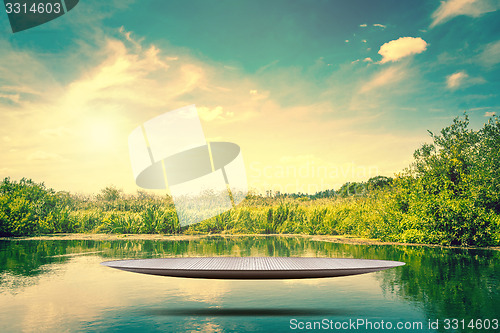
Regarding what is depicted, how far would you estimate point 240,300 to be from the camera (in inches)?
203

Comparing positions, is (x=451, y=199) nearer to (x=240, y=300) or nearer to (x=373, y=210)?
(x=373, y=210)

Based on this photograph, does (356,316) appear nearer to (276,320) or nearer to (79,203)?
(276,320)

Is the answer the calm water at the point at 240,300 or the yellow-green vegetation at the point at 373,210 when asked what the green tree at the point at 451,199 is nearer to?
the yellow-green vegetation at the point at 373,210

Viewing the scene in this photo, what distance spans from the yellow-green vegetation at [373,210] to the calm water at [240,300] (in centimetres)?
295

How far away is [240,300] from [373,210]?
8.24 metres

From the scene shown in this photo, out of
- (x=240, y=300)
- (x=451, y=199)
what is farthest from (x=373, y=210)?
(x=240, y=300)

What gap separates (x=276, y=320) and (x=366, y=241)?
26.3ft

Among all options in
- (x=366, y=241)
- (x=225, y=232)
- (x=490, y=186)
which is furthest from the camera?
(x=225, y=232)

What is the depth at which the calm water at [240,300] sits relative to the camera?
4.13m

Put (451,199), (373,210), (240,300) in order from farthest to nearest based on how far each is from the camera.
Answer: (373,210)
(451,199)
(240,300)

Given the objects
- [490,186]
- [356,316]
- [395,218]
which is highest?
[490,186]

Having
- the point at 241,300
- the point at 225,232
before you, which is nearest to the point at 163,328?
the point at 241,300

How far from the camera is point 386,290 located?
5.64m

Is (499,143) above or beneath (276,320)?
above
